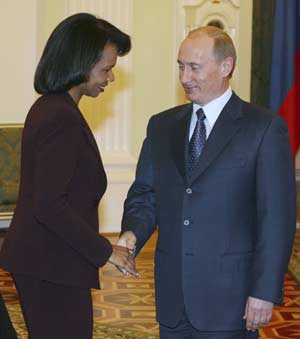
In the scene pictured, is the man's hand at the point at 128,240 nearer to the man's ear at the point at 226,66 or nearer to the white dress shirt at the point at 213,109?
the white dress shirt at the point at 213,109

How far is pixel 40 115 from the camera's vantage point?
3.03 metres

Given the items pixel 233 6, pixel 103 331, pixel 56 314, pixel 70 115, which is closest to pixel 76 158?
pixel 70 115

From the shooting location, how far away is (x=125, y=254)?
3.18 meters

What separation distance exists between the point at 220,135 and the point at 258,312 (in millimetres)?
632

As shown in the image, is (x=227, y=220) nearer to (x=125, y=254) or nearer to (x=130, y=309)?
(x=125, y=254)

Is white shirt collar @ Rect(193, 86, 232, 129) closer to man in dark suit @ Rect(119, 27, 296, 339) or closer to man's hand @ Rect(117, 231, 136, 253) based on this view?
man in dark suit @ Rect(119, 27, 296, 339)

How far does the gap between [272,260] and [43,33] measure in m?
6.19

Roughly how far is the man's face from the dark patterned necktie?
3.6 inches

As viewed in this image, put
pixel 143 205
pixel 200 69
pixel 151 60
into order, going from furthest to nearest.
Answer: pixel 151 60
pixel 143 205
pixel 200 69

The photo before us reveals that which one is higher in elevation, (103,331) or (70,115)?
(70,115)

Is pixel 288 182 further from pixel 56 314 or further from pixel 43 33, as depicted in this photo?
pixel 43 33

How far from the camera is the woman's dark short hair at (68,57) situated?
122 inches

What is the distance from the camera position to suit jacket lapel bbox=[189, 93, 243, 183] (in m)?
3.04

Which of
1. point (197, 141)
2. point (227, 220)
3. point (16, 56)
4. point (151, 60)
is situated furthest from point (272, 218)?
point (151, 60)
